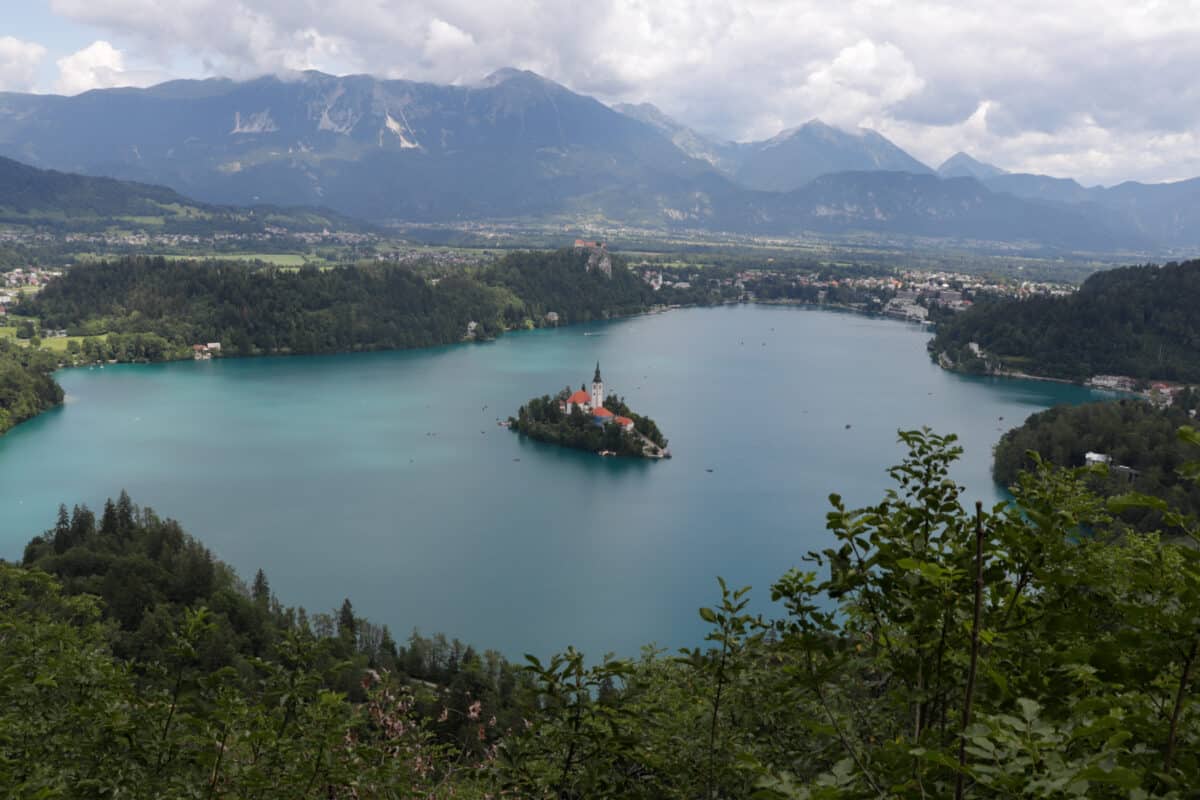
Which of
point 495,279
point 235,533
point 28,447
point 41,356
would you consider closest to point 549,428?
point 235,533

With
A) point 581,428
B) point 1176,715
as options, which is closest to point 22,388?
point 581,428

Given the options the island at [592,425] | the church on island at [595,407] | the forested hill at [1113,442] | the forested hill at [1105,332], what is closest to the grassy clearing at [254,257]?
the island at [592,425]

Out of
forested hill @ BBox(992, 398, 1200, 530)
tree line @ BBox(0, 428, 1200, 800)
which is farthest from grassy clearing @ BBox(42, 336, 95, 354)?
tree line @ BBox(0, 428, 1200, 800)

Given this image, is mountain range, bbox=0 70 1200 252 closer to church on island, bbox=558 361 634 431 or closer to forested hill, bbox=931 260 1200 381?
forested hill, bbox=931 260 1200 381

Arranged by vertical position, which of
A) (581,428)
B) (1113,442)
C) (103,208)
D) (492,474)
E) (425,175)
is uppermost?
(425,175)

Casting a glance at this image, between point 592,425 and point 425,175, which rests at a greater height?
point 425,175

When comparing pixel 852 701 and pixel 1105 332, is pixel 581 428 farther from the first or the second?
pixel 1105 332
